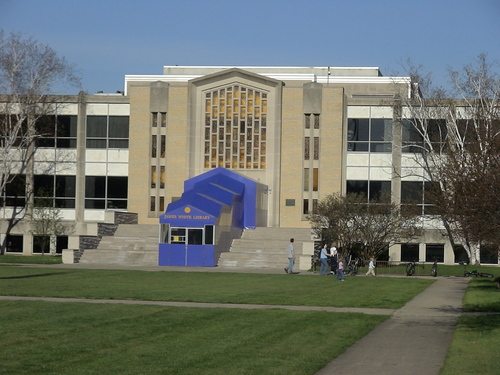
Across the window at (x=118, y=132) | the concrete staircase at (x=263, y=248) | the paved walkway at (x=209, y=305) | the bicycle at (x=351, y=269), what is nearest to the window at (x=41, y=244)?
the window at (x=118, y=132)

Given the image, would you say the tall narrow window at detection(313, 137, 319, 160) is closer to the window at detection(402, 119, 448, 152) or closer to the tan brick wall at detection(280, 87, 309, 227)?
the tan brick wall at detection(280, 87, 309, 227)

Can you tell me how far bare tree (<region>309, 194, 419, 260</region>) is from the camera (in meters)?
57.6

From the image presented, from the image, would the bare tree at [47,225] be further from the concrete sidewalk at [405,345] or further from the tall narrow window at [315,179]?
the concrete sidewalk at [405,345]

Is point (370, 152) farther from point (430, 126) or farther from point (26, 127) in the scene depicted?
point (26, 127)

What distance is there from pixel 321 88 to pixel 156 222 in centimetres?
1512

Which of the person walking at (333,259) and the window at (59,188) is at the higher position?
the window at (59,188)

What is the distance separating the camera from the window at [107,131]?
71.8m

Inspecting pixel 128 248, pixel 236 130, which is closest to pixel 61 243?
pixel 128 248

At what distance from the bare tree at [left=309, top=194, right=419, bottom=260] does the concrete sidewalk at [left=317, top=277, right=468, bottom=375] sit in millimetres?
30285

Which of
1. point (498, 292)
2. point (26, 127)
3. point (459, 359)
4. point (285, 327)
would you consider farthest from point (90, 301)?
point (26, 127)

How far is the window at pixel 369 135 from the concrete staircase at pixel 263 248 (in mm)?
8705

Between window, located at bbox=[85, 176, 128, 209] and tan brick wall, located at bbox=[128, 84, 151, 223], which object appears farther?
window, located at bbox=[85, 176, 128, 209]

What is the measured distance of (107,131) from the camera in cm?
7200

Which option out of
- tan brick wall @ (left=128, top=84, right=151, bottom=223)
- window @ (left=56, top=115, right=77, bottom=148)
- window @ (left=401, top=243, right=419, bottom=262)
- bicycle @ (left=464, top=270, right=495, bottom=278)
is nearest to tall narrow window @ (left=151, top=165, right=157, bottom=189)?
tan brick wall @ (left=128, top=84, right=151, bottom=223)
